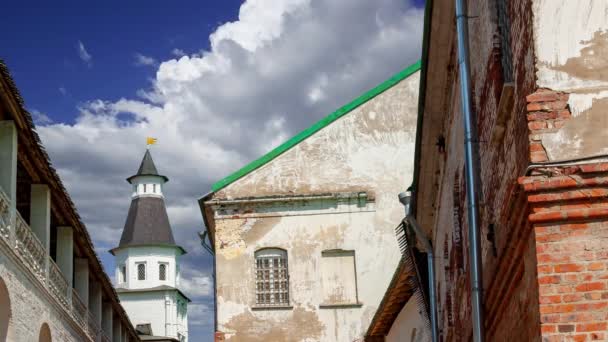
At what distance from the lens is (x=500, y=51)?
8773 millimetres

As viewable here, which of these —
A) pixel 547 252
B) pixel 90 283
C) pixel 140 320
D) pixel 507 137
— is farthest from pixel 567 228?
pixel 140 320

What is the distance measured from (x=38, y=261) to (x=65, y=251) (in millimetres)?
3501

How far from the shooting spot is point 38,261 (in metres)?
18.1

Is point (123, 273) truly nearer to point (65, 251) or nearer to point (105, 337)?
point (105, 337)

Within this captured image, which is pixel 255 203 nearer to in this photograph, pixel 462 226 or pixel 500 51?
pixel 462 226

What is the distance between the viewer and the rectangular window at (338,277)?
2950 cm

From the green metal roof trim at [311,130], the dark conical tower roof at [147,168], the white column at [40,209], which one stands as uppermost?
the dark conical tower roof at [147,168]

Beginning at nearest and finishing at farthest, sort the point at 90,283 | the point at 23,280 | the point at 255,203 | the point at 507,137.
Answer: the point at 507,137
the point at 23,280
the point at 90,283
the point at 255,203

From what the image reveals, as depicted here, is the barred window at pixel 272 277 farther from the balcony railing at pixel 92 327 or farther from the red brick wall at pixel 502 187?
the red brick wall at pixel 502 187

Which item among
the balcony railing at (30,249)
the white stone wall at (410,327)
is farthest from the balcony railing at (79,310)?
the white stone wall at (410,327)

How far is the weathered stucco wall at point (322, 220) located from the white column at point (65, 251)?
798 cm

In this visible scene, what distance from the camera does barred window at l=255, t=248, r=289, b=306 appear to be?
96.7 ft

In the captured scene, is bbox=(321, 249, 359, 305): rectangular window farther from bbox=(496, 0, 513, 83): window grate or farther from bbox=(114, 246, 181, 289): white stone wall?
bbox=(114, 246, 181, 289): white stone wall

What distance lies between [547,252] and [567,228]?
0.69ft
